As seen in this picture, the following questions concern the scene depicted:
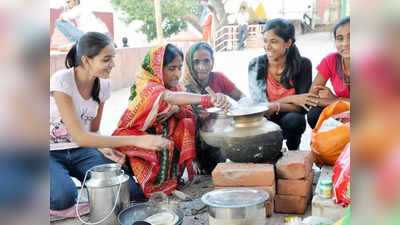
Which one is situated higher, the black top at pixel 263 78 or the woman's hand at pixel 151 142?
the black top at pixel 263 78

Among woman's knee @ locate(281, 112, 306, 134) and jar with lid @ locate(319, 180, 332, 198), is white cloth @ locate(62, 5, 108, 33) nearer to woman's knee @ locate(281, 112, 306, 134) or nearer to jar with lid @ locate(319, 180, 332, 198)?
woman's knee @ locate(281, 112, 306, 134)

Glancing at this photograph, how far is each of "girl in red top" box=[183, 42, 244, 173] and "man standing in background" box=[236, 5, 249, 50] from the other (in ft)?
28.3

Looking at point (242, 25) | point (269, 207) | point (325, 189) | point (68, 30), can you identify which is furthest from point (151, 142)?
point (242, 25)

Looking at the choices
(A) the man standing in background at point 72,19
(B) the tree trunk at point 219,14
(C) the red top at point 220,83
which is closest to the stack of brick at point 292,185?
(C) the red top at point 220,83

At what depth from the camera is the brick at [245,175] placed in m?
2.56

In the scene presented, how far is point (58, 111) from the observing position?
2.89m

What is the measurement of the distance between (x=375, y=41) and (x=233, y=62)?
10.7 metres

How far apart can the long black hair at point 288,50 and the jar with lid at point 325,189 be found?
54.6 inches

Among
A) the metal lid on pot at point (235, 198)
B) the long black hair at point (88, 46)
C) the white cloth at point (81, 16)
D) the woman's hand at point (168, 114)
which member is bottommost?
the metal lid on pot at point (235, 198)

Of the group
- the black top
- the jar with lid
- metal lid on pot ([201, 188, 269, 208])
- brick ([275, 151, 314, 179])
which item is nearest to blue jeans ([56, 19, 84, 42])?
A: the black top

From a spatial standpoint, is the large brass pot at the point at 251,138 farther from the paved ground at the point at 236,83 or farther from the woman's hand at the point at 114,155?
the woman's hand at the point at 114,155

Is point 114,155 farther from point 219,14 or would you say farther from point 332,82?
point 219,14

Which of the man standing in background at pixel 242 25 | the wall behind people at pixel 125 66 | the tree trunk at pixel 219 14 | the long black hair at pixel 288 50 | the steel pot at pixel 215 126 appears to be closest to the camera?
the steel pot at pixel 215 126

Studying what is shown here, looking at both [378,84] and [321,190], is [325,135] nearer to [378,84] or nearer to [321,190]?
[321,190]
